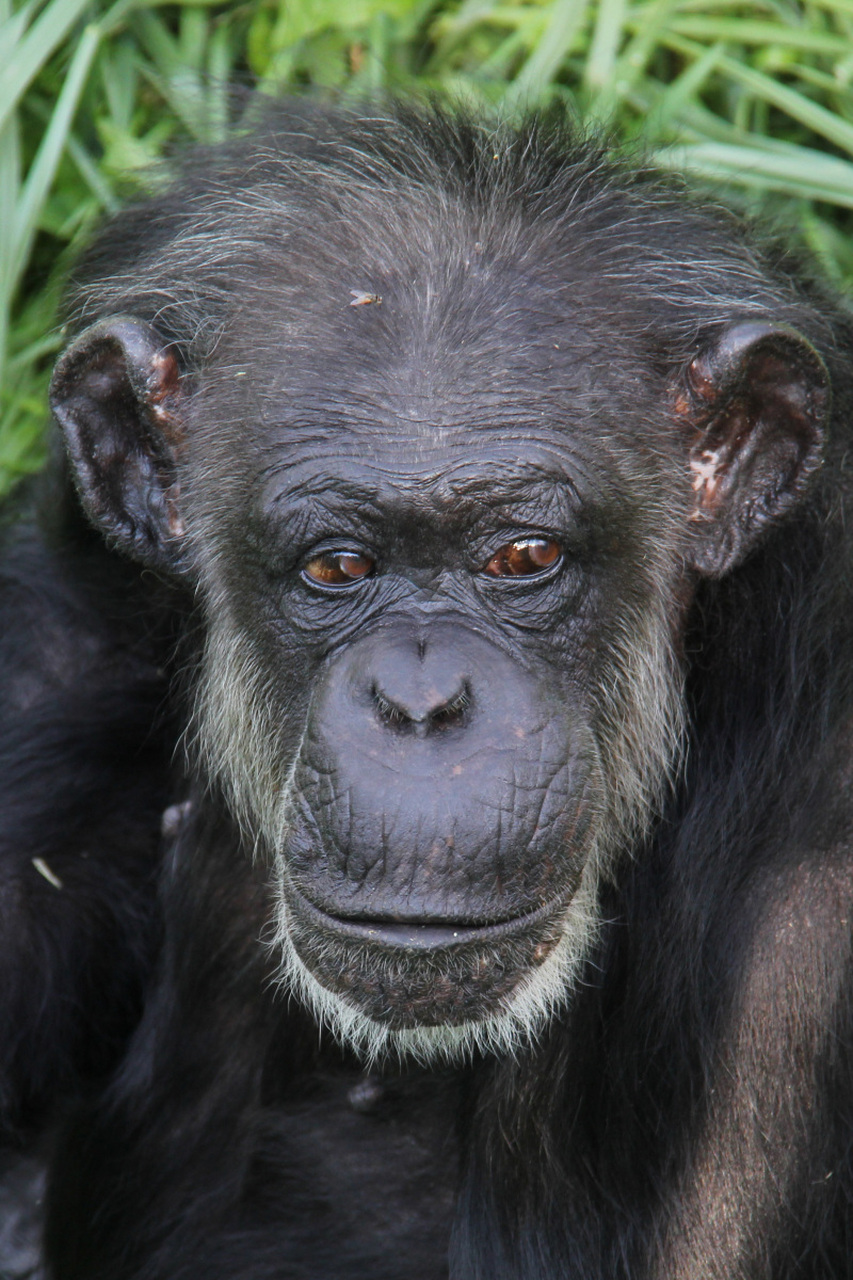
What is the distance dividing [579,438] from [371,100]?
150cm

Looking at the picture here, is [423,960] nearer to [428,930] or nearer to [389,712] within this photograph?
[428,930]

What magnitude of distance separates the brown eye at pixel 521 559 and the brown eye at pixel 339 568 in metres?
0.29

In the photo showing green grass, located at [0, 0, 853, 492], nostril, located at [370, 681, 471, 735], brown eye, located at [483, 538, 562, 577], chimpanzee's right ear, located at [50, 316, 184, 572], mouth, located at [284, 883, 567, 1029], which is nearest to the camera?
nostril, located at [370, 681, 471, 735]

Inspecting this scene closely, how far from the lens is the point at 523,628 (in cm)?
410

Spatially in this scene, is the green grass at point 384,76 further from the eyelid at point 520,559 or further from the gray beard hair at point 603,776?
the eyelid at point 520,559

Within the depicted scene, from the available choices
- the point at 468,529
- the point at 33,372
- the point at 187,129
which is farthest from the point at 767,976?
the point at 33,372

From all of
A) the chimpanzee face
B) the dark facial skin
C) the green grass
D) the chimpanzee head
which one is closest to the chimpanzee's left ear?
the chimpanzee head

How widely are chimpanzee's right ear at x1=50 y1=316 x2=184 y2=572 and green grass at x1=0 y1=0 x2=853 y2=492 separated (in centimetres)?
192

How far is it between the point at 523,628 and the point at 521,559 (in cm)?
16

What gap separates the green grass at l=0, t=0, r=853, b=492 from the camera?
6.32 m

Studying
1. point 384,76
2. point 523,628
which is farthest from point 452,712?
point 384,76

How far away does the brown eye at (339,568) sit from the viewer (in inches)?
164

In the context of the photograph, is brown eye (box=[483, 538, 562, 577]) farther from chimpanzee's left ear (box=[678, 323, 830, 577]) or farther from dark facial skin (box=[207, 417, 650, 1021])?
chimpanzee's left ear (box=[678, 323, 830, 577])

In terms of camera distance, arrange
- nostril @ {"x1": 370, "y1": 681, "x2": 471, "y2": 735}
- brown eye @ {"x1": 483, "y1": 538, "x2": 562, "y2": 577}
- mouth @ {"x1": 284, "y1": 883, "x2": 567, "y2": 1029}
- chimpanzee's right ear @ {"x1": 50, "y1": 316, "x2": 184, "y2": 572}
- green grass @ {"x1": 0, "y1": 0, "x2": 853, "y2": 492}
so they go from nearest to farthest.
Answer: nostril @ {"x1": 370, "y1": 681, "x2": 471, "y2": 735} < mouth @ {"x1": 284, "y1": 883, "x2": 567, "y2": 1029} < brown eye @ {"x1": 483, "y1": 538, "x2": 562, "y2": 577} < chimpanzee's right ear @ {"x1": 50, "y1": 316, "x2": 184, "y2": 572} < green grass @ {"x1": 0, "y1": 0, "x2": 853, "y2": 492}
